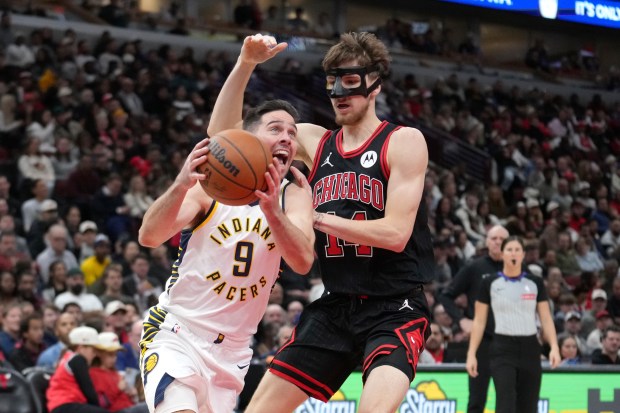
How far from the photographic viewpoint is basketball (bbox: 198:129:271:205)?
416 cm

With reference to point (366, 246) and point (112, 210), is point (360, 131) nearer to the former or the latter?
point (366, 246)

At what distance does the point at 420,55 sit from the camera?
23297mm

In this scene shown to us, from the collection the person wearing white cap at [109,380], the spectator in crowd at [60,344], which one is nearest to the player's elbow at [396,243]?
the person wearing white cap at [109,380]

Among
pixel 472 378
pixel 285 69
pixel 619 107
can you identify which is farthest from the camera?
pixel 619 107

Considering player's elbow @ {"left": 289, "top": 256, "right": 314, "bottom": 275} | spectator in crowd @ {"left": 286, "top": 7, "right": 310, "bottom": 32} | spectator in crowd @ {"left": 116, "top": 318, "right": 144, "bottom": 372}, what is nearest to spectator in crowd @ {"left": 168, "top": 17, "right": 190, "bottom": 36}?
spectator in crowd @ {"left": 286, "top": 7, "right": 310, "bottom": 32}

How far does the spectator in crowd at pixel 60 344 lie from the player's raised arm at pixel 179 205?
15.7ft

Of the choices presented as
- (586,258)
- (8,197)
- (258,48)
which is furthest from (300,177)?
(586,258)

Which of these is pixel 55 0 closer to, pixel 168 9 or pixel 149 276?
pixel 168 9

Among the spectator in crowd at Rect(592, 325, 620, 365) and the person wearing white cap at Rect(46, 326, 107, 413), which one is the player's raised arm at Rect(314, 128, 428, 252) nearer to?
the person wearing white cap at Rect(46, 326, 107, 413)

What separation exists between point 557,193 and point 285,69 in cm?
588

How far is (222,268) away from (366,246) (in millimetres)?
742

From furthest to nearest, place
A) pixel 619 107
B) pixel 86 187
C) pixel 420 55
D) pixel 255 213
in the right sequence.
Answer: pixel 619 107 → pixel 420 55 → pixel 86 187 → pixel 255 213

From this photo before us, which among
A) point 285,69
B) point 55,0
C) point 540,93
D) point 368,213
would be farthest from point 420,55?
point 368,213

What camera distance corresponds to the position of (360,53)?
5.22 m
